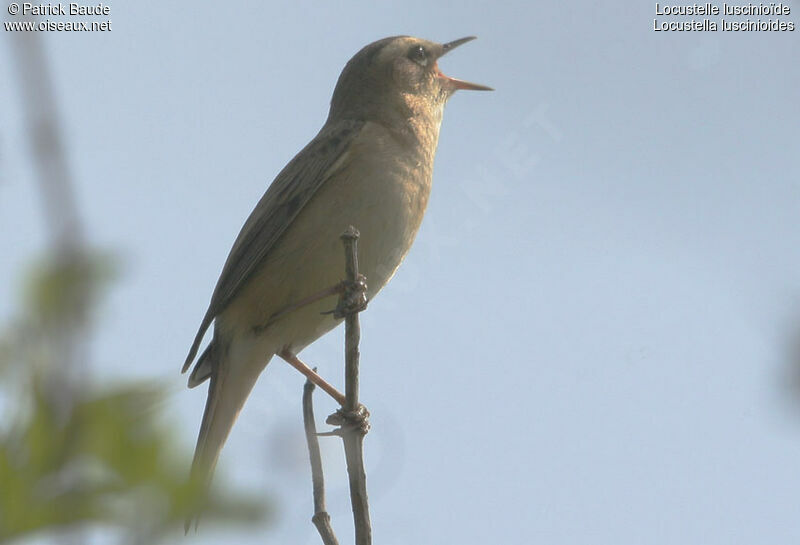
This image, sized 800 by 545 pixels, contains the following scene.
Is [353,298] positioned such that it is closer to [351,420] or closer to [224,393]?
[351,420]

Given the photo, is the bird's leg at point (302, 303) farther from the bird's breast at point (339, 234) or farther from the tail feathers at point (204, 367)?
the tail feathers at point (204, 367)

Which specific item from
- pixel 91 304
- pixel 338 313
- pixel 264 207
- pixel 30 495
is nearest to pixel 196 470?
pixel 30 495

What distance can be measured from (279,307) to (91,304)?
4.14m

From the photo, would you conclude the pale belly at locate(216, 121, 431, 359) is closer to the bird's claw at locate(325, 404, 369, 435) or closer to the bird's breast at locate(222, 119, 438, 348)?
the bird's breast at locate(222, 119, 438, 348)

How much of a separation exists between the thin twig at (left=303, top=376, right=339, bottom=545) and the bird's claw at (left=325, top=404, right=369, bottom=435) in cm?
16

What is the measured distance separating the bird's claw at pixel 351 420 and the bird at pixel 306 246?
1.77 ft

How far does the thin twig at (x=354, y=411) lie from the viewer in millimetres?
3490

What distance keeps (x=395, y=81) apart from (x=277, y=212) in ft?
4.40

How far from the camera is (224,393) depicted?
5.42m

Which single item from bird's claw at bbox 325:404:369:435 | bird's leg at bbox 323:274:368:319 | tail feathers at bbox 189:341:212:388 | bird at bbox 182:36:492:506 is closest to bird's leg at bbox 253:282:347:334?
bird at bbox 182:36:492:506

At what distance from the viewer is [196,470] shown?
5.68ft

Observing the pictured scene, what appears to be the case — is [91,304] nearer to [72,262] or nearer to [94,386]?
[72,262]

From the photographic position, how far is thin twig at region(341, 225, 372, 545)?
11.5 ft

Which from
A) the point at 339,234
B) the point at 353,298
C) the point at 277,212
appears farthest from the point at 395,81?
the point at 353,298
